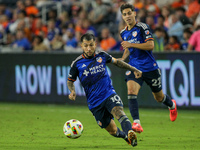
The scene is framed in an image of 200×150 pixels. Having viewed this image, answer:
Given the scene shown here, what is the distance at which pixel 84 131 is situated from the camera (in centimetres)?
873

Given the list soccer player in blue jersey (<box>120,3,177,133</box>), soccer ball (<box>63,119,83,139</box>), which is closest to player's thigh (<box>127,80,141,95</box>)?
soccer player in blue jersey (<box>120,3,177,133</box>)

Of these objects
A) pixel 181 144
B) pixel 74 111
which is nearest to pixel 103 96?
pixel 181 144

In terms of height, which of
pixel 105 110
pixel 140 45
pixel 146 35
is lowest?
pixel 105 110

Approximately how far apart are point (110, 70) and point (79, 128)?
590cm

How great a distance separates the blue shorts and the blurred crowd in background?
5916 mm

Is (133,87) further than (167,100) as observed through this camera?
No

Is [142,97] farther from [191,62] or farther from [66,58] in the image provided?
[66,58]

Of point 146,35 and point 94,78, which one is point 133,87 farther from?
point 94,78

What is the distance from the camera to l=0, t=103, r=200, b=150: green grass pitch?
704 centimetres

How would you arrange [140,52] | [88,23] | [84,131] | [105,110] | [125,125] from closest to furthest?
[125,125] → [105,110] → [140,52] → [84,131] → [88,23]

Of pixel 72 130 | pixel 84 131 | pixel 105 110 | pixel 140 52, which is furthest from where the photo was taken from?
pixel 84 131

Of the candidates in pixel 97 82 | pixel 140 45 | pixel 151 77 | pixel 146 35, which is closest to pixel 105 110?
pixel 97 82

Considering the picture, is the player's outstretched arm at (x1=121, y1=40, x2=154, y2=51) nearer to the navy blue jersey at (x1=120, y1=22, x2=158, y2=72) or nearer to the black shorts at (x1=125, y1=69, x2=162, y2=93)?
the navy blue jersey at (x1=120, y1=22, x2=158, y2=72)

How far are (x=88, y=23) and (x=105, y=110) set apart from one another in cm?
996
